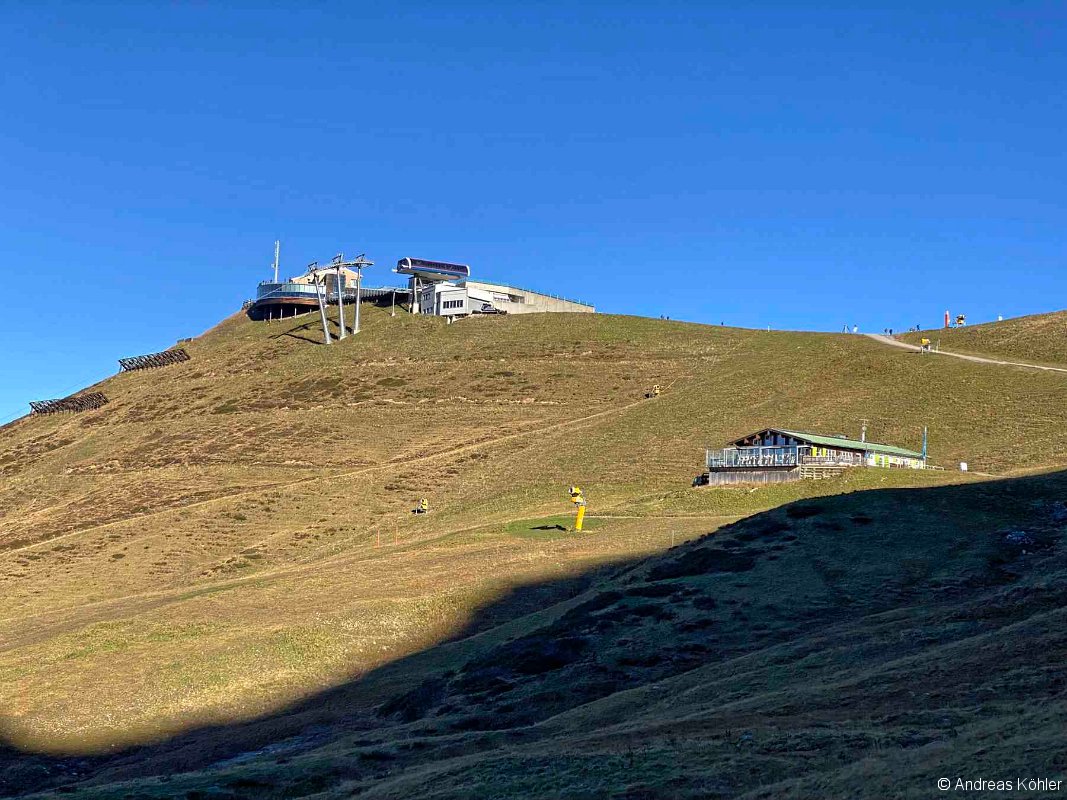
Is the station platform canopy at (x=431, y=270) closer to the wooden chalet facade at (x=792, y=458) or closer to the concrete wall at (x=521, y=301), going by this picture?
the concrete wall at (x=521, y=301)

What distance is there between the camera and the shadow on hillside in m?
34.3

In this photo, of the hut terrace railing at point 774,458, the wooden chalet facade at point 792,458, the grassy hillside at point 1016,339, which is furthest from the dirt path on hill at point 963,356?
the hut terrace railing at point 774,458

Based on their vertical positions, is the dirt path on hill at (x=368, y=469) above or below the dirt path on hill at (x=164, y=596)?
above

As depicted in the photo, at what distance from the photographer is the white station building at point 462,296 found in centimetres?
17750

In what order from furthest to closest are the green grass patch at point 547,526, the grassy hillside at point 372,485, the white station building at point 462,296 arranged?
the white station building at point 462,296 < the green grass patch at point 547,526 < the grassy hillside at point 372,485

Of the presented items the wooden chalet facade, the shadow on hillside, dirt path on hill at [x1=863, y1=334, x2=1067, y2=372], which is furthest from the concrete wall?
the shadow on hillside

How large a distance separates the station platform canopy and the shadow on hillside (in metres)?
136

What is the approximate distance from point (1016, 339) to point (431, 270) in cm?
9397

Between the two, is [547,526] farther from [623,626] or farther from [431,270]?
[431,270]

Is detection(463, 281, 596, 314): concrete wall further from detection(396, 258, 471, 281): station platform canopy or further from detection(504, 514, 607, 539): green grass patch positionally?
detection(504, 514, 607, 539): green grass patch

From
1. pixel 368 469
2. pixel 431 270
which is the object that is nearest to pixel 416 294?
pixel 431 270

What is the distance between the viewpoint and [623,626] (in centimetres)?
4012

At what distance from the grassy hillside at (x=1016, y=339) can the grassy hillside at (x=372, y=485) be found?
10.6m

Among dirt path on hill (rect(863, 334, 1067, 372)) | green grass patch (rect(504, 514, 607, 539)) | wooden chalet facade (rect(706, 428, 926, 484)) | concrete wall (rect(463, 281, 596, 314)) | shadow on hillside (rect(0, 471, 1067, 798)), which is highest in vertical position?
concrete wall (rect(463, 281, 596, 314))
